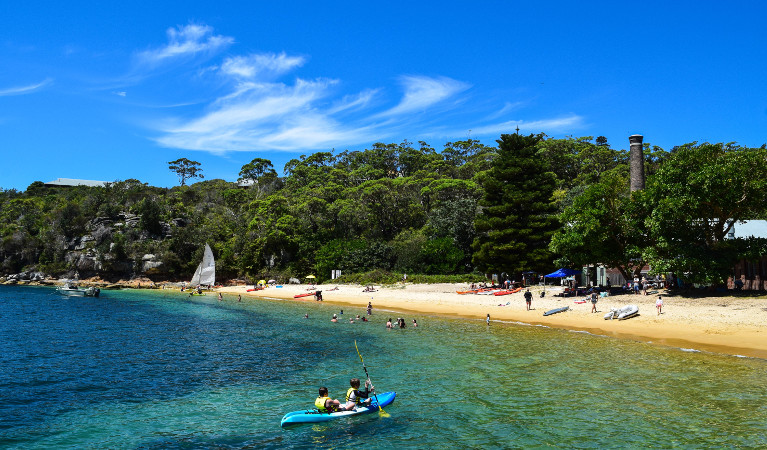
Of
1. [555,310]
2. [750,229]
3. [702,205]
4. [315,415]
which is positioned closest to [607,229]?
[702,205]

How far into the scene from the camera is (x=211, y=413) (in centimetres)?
1557

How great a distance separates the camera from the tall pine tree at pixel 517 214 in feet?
160

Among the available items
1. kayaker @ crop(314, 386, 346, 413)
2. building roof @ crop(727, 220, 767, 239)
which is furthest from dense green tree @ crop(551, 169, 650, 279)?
kayaker @ crop(314, 386, 346, 413)

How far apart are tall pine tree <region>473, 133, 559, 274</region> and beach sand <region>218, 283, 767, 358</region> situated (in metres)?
3.83

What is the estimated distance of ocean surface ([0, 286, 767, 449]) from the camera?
13398mm

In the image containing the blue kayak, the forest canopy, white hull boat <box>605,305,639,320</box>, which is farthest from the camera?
the forest canopy

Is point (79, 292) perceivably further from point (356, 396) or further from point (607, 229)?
point (607, 229)

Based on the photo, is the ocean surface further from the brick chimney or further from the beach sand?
the brick chimney

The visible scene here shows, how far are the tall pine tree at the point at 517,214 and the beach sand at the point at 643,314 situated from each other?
383cm

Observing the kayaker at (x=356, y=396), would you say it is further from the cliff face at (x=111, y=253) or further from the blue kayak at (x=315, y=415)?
the cliff face at (x=111, y=253)

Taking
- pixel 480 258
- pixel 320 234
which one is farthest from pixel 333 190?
pixel 480 258

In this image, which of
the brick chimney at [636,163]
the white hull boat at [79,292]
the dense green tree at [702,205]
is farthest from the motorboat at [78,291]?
the brick chimney at [636,163]

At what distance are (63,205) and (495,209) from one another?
87.8 meters

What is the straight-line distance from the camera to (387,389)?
1809cm
